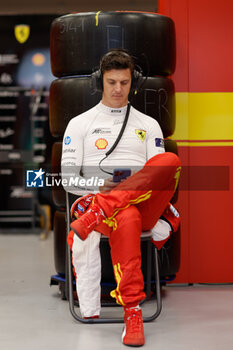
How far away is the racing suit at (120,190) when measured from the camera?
2.23 meters

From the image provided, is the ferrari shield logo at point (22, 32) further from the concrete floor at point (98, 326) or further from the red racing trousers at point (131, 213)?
the red racing trousers at point (131, 213)

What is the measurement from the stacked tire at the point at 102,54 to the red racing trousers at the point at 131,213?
616mm

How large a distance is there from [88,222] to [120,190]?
0.20m

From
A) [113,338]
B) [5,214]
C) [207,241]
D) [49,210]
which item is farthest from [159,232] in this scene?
[5,214]

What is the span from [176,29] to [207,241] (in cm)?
137

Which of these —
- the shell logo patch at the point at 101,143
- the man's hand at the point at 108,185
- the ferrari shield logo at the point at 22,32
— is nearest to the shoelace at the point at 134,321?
the man's hand at the point at 108,185

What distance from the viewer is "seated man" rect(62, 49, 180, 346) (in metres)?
2.23

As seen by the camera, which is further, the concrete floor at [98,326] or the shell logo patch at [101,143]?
the shell logo patch at [101,143]

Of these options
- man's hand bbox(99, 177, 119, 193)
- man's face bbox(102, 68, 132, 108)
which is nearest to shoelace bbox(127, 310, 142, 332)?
man's hand bbox(99, 177, 119, 193)

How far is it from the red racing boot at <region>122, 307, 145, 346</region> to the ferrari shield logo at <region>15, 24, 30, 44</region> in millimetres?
5086

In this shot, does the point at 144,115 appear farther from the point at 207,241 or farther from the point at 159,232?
the point at 207,241

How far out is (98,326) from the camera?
2459 mm

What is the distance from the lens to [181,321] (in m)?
2.53

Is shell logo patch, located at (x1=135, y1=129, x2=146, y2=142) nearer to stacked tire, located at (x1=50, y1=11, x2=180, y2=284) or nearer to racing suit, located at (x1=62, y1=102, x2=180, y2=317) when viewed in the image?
racing suit, located at (x1=62, y1=102, x2=180, y2=317)
